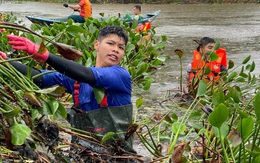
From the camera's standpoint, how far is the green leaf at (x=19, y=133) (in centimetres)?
184

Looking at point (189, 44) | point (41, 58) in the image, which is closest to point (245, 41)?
point (189, 44)

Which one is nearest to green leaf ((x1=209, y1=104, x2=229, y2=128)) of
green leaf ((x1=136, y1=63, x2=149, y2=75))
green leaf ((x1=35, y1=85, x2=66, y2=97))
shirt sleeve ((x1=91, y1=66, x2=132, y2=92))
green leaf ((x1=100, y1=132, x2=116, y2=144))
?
green leaf ((x1=35, y1=85, x2=66, y2=97))

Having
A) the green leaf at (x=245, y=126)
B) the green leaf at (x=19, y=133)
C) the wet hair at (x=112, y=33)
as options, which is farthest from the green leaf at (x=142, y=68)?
the green leaf at (x=19, y=133)

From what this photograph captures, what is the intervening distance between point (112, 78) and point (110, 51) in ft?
0.72

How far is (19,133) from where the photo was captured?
6.09ft

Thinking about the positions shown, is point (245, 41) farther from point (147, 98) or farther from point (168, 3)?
point (168, 3)

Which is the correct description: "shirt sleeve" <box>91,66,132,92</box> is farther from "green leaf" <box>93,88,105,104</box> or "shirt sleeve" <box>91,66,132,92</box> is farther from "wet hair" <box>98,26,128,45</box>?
"wet hair" <box>98,26,128,45</box>

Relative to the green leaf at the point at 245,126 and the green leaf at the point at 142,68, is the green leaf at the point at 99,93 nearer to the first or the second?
the green leaf at the point at 245,126

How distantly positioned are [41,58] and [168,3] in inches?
1231

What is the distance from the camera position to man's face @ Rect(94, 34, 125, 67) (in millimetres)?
2881

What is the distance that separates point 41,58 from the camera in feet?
7.55

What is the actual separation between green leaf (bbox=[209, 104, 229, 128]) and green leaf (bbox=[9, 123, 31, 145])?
0.74 metres

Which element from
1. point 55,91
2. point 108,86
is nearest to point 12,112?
point 55,91

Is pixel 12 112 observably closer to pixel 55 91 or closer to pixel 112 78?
pixel 55 91
